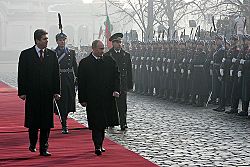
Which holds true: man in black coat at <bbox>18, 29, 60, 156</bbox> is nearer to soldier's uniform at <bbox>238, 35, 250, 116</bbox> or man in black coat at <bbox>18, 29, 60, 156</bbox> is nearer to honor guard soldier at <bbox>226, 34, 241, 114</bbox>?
soldier's uniform at <bbox>238, 35, 250, 116</bbox>

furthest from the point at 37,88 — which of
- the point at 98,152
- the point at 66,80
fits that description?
the point at 66,80

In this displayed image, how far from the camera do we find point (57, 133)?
12.8 meters

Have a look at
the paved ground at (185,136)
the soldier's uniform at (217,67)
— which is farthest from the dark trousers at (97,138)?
the soldier's uniform at (217,67)

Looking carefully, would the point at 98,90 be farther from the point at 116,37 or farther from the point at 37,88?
the point at 116,37

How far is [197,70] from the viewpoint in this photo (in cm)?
1842

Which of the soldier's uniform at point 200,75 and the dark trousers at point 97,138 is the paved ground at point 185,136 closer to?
the soldier's uniform at point 200,75

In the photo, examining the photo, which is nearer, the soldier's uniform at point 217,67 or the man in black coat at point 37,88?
the man in black coat at point 37,88

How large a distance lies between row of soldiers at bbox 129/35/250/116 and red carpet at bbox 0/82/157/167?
4075 millimetres

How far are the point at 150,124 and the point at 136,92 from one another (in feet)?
32.6

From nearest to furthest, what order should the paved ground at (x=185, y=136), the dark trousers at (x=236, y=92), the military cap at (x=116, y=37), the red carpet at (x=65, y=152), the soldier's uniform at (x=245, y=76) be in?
1. the red carpet at (x=65, y=152)
2. the paved ground at (x=185, y=136)
3. the military cap at (x=116, y=37)
4. the soldier's uniform at (x=245, y=76)
5. the dark trousers at (x=236, y=92)

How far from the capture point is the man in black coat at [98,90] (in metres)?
10.3

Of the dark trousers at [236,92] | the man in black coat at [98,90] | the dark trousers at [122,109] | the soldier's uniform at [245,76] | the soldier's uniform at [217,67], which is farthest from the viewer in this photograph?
the soldier's uniform at [217,67]

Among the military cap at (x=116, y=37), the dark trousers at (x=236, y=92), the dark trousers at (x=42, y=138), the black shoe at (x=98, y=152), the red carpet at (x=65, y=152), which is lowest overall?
the red carpet at (x=65, y=152)

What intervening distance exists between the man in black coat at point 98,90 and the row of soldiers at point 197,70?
557 cm
